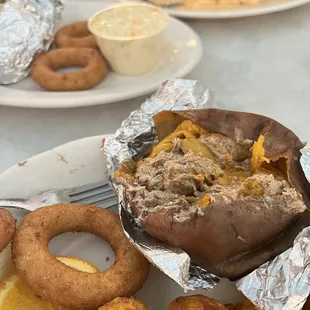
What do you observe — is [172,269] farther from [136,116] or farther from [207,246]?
[136,116]

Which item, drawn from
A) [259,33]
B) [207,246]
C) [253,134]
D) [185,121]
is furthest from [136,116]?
[259,33]

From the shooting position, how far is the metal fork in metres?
1.17

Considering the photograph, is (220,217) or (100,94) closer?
(220,217)

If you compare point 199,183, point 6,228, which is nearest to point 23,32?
point 6,228

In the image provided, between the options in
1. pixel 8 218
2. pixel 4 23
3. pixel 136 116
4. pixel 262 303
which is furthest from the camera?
pixel 4 23

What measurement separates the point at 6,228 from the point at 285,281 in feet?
1.65

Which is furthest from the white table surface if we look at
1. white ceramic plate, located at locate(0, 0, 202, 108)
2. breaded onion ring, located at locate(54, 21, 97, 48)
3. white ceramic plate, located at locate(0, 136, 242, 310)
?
breaded onion ring, located at locate(54, 21, 97, 48)

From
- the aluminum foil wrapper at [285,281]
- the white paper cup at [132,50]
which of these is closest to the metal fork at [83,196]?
the aluminum foil wrapper at [285,281]

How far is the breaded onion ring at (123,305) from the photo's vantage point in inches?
37.0

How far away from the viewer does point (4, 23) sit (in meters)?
1.65

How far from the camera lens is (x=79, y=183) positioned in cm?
124

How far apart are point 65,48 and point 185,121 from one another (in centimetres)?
65

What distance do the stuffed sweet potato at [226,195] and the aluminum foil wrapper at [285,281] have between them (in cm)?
4

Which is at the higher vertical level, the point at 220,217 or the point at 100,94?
the point at 220,217
